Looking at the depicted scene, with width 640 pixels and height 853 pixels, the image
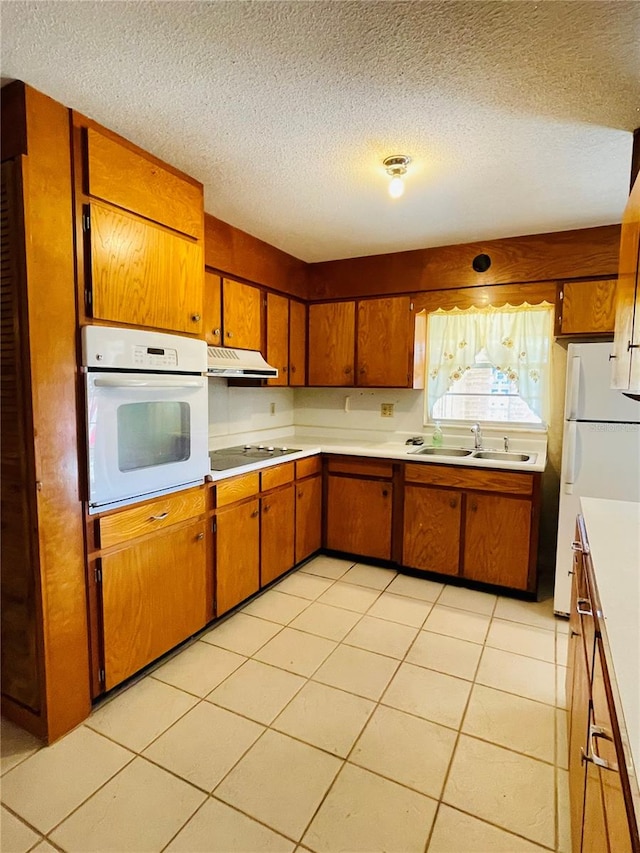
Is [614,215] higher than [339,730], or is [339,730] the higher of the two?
[614,215]

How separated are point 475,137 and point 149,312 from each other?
1529mm

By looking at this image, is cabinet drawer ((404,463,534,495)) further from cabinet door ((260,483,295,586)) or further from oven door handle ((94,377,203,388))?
oven door handle ((94,377,203,388))

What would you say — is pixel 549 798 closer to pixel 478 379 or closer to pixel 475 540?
pixel 475 540

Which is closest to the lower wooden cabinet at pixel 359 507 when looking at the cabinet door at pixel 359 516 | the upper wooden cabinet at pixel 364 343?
the cabinet door at pixel 359 516

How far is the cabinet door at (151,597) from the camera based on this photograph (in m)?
1.91

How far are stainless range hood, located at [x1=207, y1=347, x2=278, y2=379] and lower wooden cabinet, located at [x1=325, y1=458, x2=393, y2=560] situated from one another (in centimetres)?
97

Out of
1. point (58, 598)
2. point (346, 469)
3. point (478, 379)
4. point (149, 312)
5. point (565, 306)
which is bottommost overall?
point (58, 598)

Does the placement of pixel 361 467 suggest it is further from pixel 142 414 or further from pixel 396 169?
pixel 396 169

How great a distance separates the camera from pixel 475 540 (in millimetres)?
3002

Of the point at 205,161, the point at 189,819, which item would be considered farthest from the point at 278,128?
the point at 189,819

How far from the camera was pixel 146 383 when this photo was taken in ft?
6.31

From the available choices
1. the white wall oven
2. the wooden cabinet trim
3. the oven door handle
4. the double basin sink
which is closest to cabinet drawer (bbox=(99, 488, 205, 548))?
the white wall oven

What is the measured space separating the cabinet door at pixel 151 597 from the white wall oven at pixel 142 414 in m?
0.26

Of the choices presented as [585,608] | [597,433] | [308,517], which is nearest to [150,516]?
[308,517]
